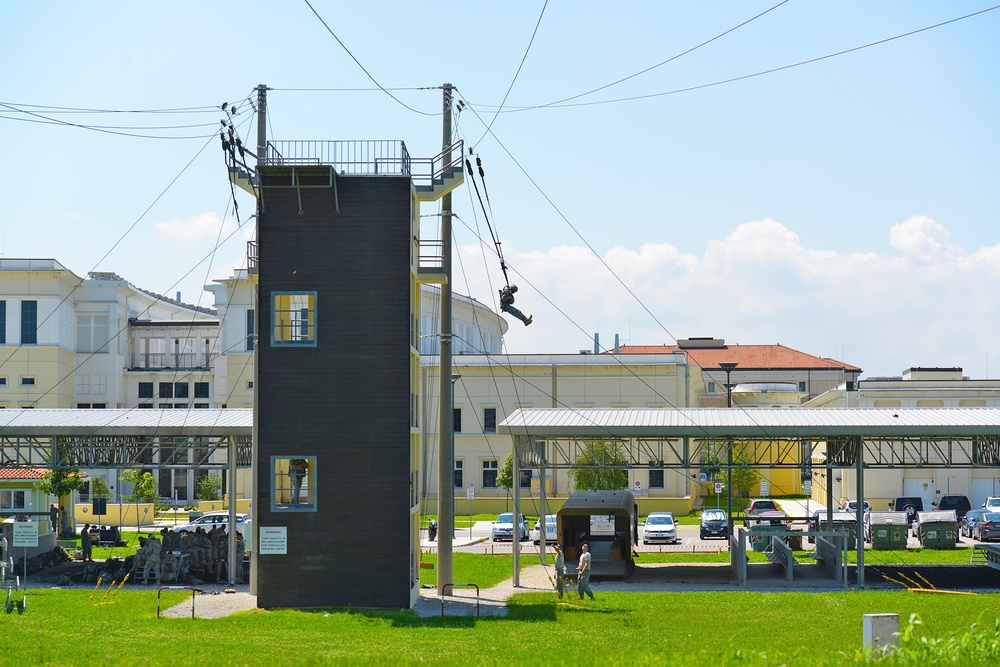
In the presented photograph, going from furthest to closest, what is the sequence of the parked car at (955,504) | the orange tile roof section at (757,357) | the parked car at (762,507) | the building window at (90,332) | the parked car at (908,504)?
the orange tile roof section at (757,357) < the building window at (90,332) < the parked car at (955,504) < the parked car at (908,504) < the parked car at (762,507)

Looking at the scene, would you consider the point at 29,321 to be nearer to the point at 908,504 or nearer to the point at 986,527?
the point at 908,504

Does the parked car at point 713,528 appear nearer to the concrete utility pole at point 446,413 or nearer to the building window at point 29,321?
the concrete utility pole at point 446,413

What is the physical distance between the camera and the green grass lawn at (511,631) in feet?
58.7

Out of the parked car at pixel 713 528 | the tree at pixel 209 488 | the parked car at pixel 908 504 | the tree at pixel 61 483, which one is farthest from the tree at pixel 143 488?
the parked car at pixel 908 504

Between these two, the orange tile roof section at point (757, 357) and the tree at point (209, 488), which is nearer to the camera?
the tree at point (209, 488)

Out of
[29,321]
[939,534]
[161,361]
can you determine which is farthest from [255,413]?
[161,361]

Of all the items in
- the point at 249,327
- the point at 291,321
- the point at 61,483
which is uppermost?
the point at 249,327

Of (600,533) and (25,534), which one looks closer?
(25,534)

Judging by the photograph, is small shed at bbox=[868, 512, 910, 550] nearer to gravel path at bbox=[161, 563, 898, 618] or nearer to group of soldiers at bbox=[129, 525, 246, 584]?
gravel path at bbox=[161, 563, 898, 618]

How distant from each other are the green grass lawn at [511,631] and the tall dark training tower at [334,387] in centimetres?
134

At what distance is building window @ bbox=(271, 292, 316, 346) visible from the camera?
29.4 meters

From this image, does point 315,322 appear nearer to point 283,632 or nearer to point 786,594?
point 283,632

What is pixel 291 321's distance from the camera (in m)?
29.7

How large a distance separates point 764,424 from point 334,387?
12.9 meters
